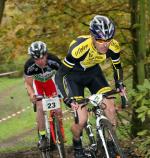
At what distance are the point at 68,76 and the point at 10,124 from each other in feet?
49.7

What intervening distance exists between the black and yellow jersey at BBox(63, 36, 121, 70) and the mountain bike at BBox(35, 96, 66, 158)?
118cm

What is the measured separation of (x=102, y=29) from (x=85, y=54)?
58cm

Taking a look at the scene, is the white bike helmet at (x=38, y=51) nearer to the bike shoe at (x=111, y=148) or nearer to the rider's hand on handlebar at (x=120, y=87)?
the rider's hand on handlebar at (x=120, y=87)

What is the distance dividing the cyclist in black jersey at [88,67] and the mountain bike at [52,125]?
1.96 feet

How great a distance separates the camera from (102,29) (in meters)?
5.64

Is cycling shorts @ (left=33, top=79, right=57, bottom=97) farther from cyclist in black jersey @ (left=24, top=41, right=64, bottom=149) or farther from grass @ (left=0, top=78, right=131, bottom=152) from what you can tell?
grass @ (left=0, top=78, right=131, bottom=152)

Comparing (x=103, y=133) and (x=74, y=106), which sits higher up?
(x=74, y=106)

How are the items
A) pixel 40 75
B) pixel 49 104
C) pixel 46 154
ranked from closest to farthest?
pixel 49 104
pixel 40 75
pixel 46 154

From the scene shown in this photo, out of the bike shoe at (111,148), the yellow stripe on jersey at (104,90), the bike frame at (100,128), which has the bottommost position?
the bike shoe at (111,148)

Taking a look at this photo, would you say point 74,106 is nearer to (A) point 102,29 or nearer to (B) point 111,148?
(B) point 111,148

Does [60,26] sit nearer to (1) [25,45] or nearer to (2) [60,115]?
(1) [25,45]

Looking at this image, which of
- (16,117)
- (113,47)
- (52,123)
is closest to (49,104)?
A: (52,123)

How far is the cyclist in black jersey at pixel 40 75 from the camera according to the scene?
7051 mm

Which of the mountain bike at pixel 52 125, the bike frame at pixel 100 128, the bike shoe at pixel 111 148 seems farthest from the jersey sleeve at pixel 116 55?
the mountain bike at pixel 52 125
